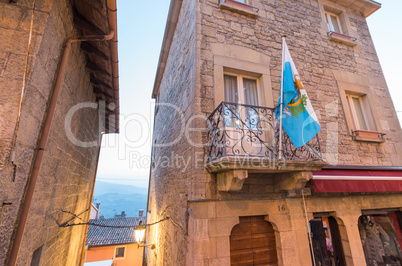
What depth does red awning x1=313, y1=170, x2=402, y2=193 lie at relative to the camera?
334cm

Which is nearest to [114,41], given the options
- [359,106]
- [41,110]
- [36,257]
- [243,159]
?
[41,110]

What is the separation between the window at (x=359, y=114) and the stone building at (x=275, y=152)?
0.03m

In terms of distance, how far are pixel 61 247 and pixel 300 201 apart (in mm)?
5385

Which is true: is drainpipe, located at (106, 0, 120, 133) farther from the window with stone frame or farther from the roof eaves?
the window with stone frame

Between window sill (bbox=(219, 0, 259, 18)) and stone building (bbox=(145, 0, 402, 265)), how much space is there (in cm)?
3

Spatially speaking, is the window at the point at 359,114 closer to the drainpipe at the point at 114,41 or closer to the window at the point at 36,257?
the drainpipe at the point at 114,41

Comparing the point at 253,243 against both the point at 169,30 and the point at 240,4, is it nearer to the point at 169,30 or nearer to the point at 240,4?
the point at 240,4

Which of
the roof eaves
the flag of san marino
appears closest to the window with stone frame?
the flag of san marino

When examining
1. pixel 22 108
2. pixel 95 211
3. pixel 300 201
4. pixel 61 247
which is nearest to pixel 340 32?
pixel 300 201

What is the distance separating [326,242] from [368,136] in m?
3.00

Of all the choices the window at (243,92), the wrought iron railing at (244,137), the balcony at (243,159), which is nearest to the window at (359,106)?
the wrought iron railing at (244,137)

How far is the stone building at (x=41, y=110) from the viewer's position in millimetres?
1990

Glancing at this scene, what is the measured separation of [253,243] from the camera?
3.27 m

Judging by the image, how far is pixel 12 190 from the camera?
1969 millimetres
